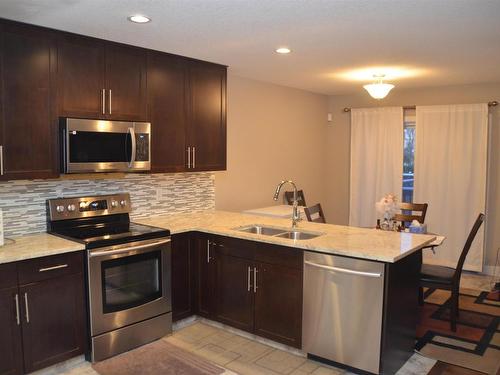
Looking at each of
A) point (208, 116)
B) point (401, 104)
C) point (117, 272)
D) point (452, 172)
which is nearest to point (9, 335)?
point (117, 272)

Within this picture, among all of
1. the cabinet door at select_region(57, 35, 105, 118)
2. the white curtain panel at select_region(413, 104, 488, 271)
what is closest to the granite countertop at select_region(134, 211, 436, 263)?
the cabinet door at select_region(57, 35, 105, 118)

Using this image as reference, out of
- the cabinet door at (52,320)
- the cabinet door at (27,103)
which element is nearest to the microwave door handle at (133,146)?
the cabinet door at (27,103)

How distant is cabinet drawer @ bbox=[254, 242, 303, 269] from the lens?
125 inches

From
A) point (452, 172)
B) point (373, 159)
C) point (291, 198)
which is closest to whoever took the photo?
point (452, 172)

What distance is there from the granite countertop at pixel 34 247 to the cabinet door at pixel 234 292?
3.82ft

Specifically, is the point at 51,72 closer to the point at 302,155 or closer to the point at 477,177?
the point at 302,155

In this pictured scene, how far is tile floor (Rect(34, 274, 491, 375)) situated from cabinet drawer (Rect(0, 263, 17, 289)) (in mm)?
672

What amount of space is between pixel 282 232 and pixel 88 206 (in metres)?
1.60

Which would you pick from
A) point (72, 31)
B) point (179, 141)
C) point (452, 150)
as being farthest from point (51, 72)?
point (452, 150)

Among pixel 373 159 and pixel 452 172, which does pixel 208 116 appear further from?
pixel 452 172

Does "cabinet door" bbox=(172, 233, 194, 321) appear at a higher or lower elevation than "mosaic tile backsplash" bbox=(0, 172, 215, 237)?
lower

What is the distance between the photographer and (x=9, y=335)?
271 cm

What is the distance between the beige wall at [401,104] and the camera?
5.45 meters

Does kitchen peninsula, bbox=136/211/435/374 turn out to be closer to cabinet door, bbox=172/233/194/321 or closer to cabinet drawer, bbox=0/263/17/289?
cabinet door, bbox=172/233/194/321
